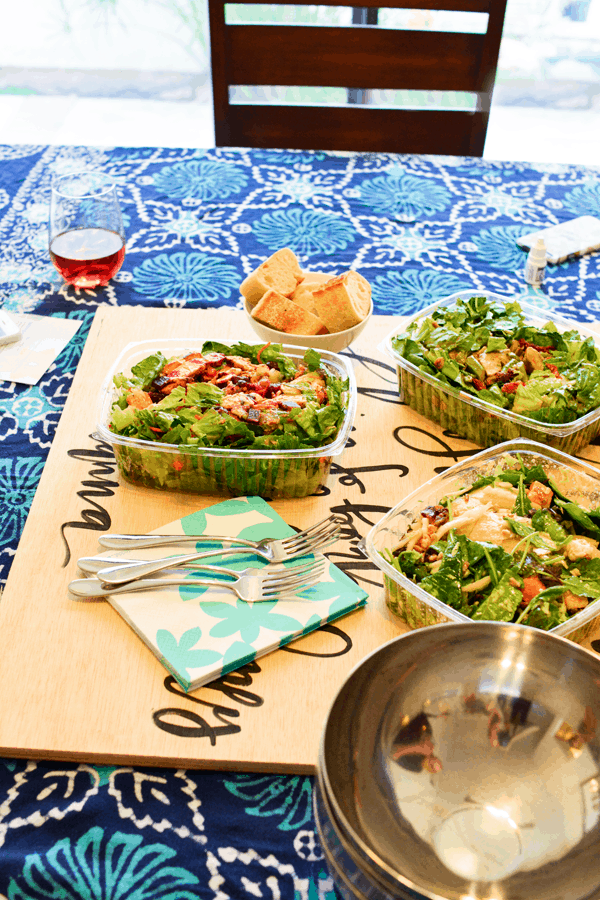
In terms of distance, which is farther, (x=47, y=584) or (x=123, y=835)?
(x=47, y=584)

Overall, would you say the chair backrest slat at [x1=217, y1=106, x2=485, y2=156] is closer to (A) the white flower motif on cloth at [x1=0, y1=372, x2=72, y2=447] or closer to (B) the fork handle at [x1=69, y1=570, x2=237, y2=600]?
(A) the white flower motif on cloth at [x1=0, y1=372, x2=72, y2=447]

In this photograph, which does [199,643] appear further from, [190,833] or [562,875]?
[562,875]

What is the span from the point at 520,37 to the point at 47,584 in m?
5.25

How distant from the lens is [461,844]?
2.00ft

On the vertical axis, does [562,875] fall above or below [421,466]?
above

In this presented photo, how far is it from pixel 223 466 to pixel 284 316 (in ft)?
1.19

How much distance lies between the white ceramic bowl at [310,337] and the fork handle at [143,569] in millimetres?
494

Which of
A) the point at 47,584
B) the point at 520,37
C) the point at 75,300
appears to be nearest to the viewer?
the point at 47,584

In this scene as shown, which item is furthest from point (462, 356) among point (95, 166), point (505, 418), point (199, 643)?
point (95, 166)

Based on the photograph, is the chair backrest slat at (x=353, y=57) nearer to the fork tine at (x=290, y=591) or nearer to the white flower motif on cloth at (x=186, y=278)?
the white flower motif on cloth at (x=186, y=278)

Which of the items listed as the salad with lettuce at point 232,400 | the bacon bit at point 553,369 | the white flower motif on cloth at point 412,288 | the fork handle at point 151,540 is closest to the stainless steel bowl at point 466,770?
the fork handle at point 151,540

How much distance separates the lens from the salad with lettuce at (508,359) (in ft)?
3.89

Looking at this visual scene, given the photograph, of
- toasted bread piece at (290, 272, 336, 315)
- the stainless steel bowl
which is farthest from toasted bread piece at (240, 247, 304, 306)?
the stainless steel bowl

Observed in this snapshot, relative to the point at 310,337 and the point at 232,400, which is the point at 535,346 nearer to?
the point at 310,337
